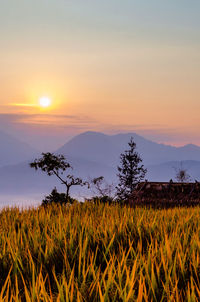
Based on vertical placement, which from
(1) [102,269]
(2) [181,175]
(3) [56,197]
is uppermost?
(2) [181,175]

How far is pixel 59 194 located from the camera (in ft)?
84.2

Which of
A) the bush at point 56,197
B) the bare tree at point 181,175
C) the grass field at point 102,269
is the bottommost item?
the grass field at point 102,269

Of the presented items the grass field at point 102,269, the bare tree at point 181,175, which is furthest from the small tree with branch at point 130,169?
the grass field at point 102,269

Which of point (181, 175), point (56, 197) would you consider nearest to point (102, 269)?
point (56, 197)

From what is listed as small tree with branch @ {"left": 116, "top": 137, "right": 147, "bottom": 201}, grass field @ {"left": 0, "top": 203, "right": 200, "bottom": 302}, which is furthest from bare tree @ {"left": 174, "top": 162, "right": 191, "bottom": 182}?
grass field @ {"left": 0, "top": 203, "right": 200, "bottom": 302}

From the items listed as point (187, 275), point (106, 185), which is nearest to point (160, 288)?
point (187, 275)

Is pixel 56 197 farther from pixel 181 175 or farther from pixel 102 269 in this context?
pixel 181 175

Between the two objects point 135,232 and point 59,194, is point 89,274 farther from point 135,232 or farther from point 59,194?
point 59,194

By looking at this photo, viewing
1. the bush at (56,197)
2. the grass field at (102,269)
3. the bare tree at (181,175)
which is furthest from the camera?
the bare tree at (181,175)

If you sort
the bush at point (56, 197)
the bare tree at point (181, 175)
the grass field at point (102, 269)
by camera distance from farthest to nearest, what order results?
1. the bare tree at point (181, 175)
2. the bush at point (56, 197)
3. the grass field at point (102, 269)

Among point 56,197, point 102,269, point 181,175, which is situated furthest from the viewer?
point 181,175

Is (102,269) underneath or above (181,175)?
underneath

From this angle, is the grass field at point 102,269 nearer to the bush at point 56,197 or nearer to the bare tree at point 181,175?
the bush at point 56,197

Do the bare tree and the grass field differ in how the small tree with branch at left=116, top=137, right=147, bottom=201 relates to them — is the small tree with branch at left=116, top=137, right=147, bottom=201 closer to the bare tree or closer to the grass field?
the bare tree
